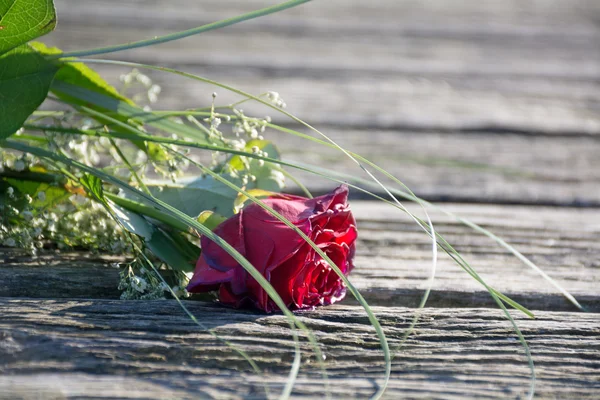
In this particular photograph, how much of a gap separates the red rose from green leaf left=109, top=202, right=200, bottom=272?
0.21ft

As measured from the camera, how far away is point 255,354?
1.87 ft

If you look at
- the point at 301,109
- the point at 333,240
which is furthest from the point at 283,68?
the point at 333,240

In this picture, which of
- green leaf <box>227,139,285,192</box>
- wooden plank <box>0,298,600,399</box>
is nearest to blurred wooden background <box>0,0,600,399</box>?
wooden plank <box>0,298,600,399</box>

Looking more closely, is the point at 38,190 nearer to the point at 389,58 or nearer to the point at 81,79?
the point at 81,79

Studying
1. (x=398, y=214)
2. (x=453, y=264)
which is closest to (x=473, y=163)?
(x=398, y=214)

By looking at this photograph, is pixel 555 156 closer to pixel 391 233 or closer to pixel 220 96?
pixel 391 233

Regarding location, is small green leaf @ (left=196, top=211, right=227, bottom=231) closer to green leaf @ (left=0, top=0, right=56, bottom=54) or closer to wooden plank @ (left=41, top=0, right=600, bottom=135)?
green leaf @ (left=0, top=0, right=56, bottom=54)

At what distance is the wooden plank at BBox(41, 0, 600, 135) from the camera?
1.57 metres

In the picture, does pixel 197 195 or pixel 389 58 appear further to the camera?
pixel 389 58

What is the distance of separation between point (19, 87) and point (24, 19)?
0.06m

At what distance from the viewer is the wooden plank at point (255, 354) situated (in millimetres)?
530

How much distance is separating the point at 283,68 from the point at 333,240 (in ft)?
4.08

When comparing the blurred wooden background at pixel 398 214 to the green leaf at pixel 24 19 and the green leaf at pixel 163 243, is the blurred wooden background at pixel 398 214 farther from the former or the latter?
the green leaf at pixel 24 19

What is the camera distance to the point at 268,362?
565 mm
